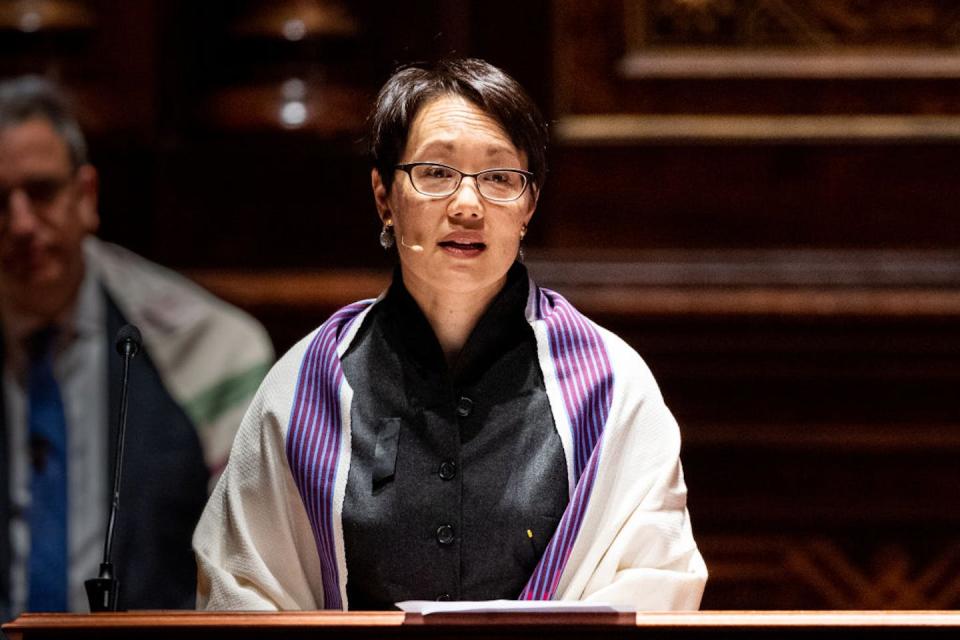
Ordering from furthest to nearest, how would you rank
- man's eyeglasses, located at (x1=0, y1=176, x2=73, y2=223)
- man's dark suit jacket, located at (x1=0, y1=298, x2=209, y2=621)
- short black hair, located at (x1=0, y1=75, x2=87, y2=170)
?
1. short black hair, located at (x1=0, y1=75, x2=87, y2=170)
2. man's eyeglasses, located at (x1=0, y1=176, x2=73, y2=223)
3. man's dark suit jacket, located at (x1=0, y1=298, x2=209, y2=621)

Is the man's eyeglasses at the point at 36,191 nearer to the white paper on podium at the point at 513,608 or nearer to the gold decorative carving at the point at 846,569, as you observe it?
the gold decorative carving at the point at 846,569

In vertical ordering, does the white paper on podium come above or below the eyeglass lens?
below

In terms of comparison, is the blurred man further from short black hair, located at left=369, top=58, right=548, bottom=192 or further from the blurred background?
short black hair, located at left=369, top=58, right=548, bottom=192

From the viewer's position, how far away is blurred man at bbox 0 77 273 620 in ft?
10.0

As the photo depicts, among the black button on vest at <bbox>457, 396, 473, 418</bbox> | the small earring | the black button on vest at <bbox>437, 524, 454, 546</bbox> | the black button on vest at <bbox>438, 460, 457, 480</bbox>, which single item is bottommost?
the black button on vest at <bbox>437, 524, 454, 546</bbox>

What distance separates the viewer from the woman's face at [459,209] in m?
2.13

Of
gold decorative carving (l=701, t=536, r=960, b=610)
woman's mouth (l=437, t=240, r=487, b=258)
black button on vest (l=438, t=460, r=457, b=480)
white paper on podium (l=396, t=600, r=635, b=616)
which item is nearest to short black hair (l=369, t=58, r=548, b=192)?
woman's mouth (l=437, t=240, r=487, b=258)

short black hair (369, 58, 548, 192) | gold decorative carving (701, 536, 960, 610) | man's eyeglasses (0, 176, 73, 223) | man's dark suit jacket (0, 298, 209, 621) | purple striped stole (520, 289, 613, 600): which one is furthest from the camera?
gold decorative carving (701, 536, 960, 610)

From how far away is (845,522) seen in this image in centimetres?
365

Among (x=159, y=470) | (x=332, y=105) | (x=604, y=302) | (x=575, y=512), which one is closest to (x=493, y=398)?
(x=575, y=512)

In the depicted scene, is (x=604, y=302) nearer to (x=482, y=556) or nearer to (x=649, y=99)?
(x=649, y=99)

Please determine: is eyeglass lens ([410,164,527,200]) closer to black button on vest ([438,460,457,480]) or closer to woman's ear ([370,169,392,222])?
woman's ear ([370,169,392,222])

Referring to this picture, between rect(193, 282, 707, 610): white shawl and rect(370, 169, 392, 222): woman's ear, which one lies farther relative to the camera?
rect(370, 169, 392, 222): woman's ear

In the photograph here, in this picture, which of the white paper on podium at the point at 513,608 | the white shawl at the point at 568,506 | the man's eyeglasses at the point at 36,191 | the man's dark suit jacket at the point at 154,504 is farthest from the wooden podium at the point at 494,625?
the man's eyeglasses at the point at 36,191
